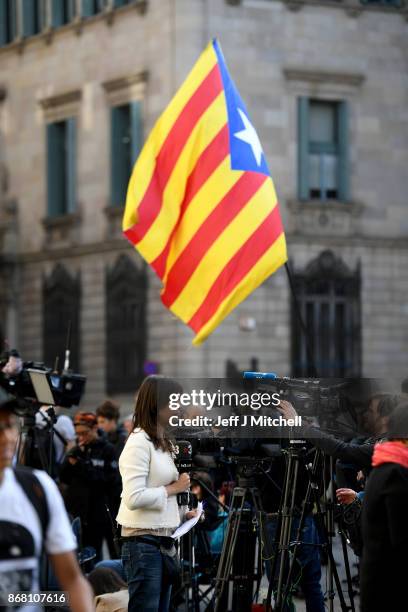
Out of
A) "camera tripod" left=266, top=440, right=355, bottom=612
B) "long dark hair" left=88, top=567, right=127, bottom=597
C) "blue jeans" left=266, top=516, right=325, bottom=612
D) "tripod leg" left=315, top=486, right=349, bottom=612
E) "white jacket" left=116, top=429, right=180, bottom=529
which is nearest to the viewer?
"white jacket" left=116, top=429, right=180, bottom=529

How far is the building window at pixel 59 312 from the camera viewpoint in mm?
37500

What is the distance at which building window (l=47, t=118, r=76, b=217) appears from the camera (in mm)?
38375

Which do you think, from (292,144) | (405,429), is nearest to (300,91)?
(292,144)

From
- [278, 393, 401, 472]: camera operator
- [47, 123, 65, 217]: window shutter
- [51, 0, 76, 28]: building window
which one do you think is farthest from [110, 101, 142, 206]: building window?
[278, 393, 401, 472]: camera operator

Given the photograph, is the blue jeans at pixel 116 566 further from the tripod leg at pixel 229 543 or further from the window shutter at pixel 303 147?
the window shutter at pixel 303 147

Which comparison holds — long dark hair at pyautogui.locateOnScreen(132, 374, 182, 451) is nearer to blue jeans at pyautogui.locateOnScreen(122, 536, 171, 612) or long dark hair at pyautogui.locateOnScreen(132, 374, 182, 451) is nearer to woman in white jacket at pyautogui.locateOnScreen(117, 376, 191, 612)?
woman in white jacket at pyautogui.locateOnScreen(117, 376, 191, 612)

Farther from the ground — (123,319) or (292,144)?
(292,144)

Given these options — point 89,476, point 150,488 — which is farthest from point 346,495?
point 89,476

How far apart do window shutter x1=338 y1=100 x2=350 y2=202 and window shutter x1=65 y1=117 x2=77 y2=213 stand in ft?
19.4

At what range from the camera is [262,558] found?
12.1m

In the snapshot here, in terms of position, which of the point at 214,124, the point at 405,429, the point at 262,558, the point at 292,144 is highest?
the point at 292,144

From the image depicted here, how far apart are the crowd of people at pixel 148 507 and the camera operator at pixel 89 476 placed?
0.01 metres

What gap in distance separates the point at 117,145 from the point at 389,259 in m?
6.12

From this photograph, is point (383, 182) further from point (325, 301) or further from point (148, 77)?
point (148, 77)
